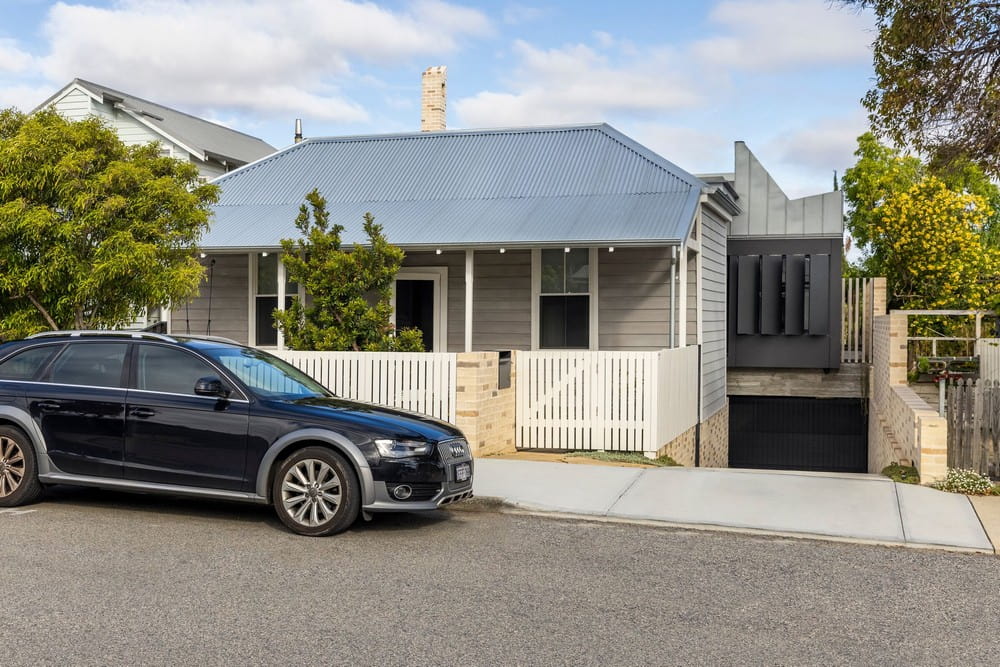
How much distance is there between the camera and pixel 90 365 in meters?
8.87

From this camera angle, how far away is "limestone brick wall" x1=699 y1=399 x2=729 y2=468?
59.2ft

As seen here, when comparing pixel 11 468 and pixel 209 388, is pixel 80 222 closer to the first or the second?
pixel 11 468

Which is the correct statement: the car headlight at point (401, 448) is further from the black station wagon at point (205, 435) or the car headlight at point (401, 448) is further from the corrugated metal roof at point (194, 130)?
the corrugated metal roof at point (194, 130)

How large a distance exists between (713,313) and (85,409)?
13.1m

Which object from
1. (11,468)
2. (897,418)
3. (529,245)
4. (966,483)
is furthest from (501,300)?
(11,468)

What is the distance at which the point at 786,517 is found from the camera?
8.82m

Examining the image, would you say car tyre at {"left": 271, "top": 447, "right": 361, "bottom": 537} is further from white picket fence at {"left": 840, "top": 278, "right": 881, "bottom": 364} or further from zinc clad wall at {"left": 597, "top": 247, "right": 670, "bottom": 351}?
white picket fence at {"left": 840, "top": 278, "right": 881, "bottom": 364}

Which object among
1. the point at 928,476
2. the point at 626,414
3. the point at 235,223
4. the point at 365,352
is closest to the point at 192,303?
the point at 235,223

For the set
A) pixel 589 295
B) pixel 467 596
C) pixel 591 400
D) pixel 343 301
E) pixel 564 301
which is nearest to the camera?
pixel 467 596

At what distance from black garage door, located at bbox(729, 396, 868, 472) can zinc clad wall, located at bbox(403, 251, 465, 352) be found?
22.8ft

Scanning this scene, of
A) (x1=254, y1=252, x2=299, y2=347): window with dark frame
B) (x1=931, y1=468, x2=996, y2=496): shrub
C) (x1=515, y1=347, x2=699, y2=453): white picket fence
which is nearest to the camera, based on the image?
(x1=931, y1=468, x2=996, y2=496): shrub

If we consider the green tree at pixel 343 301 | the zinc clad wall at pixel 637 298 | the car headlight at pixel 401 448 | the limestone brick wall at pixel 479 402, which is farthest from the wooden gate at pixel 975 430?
the green tree at pixel 343 301

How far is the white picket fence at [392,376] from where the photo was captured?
1249 cm

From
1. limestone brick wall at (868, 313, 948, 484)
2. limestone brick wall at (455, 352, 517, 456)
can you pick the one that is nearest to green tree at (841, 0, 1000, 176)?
limestone brick wall at (868, 313, 948, 484)
